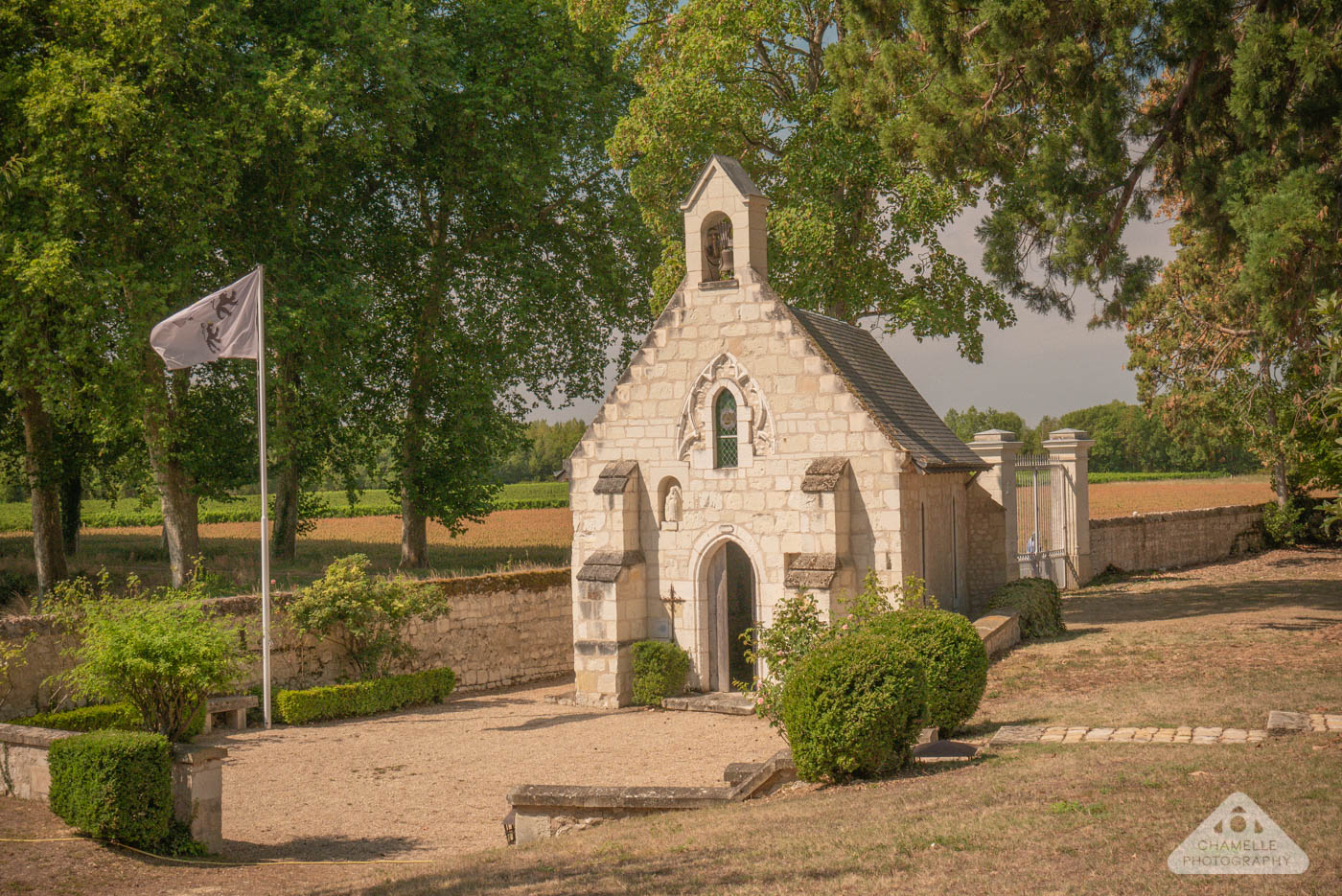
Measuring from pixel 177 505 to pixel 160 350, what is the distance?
8546 millimetres

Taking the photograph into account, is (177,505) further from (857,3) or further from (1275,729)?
(1275,729)

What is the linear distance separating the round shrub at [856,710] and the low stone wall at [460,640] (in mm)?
9457

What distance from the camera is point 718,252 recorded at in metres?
18.4

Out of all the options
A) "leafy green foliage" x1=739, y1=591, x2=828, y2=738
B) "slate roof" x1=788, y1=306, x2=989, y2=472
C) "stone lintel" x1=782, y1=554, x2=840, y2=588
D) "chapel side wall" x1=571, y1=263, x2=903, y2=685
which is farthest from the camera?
"slate roof" x1=788, y1=306, x2=989, y2=472

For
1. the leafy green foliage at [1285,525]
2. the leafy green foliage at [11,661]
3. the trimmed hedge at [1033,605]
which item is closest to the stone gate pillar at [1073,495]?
the trimmed hedge at [1033,605]

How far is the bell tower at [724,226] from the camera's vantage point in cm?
1784

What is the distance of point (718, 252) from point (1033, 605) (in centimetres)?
778

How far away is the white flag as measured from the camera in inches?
658

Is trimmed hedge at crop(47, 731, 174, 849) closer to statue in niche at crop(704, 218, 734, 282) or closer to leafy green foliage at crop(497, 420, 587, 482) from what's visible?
statue in niche at crop(704, 218, 734, 282)

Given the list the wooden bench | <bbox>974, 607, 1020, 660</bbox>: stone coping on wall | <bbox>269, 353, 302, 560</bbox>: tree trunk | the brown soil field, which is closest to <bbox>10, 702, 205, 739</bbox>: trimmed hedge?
the wooden bench

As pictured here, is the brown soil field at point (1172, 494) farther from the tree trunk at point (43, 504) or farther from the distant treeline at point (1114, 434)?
the tree trunk at point (43, 504)

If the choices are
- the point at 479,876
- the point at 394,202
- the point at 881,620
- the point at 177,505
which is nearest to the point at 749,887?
the point at 479,876

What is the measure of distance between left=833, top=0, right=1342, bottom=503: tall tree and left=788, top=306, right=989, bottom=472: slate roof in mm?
2659

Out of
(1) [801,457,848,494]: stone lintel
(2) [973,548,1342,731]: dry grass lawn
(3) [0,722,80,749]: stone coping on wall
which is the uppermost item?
(1) [801,457,848,494]: stone lintel
